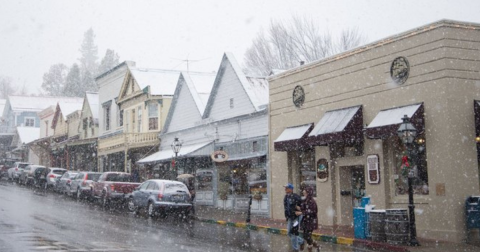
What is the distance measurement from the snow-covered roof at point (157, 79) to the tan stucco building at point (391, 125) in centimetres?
1599

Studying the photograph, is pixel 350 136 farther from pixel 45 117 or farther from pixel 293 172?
pixel 45 117

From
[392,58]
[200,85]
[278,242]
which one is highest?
[200,85]

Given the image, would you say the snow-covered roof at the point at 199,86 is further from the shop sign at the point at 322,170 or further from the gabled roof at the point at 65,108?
the gabled roof at the point at 65,108

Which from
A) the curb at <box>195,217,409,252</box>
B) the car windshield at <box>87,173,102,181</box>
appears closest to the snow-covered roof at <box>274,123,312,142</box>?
the curb at <box>195,217,409,252</box>

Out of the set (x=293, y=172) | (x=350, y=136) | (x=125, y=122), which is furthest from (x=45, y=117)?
(x=350, y=136)

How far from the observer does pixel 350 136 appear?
18562 mm

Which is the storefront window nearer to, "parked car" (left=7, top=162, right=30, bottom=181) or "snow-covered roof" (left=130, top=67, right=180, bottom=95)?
"snow-covered roof" (left=130, top=67, right=180, bottom=95)

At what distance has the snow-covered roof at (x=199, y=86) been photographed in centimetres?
3169

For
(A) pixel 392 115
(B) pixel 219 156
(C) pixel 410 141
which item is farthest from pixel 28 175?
(C) pixel 410 141

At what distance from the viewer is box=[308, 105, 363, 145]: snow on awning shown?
18.6 meters

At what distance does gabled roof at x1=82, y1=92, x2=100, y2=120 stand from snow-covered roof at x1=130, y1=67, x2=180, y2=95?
10332 millimetres

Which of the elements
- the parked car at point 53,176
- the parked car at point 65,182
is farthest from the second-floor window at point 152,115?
the parked car at point 53,176

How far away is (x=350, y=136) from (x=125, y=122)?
25.5 m

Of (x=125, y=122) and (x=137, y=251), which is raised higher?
(x=125, y=122)
